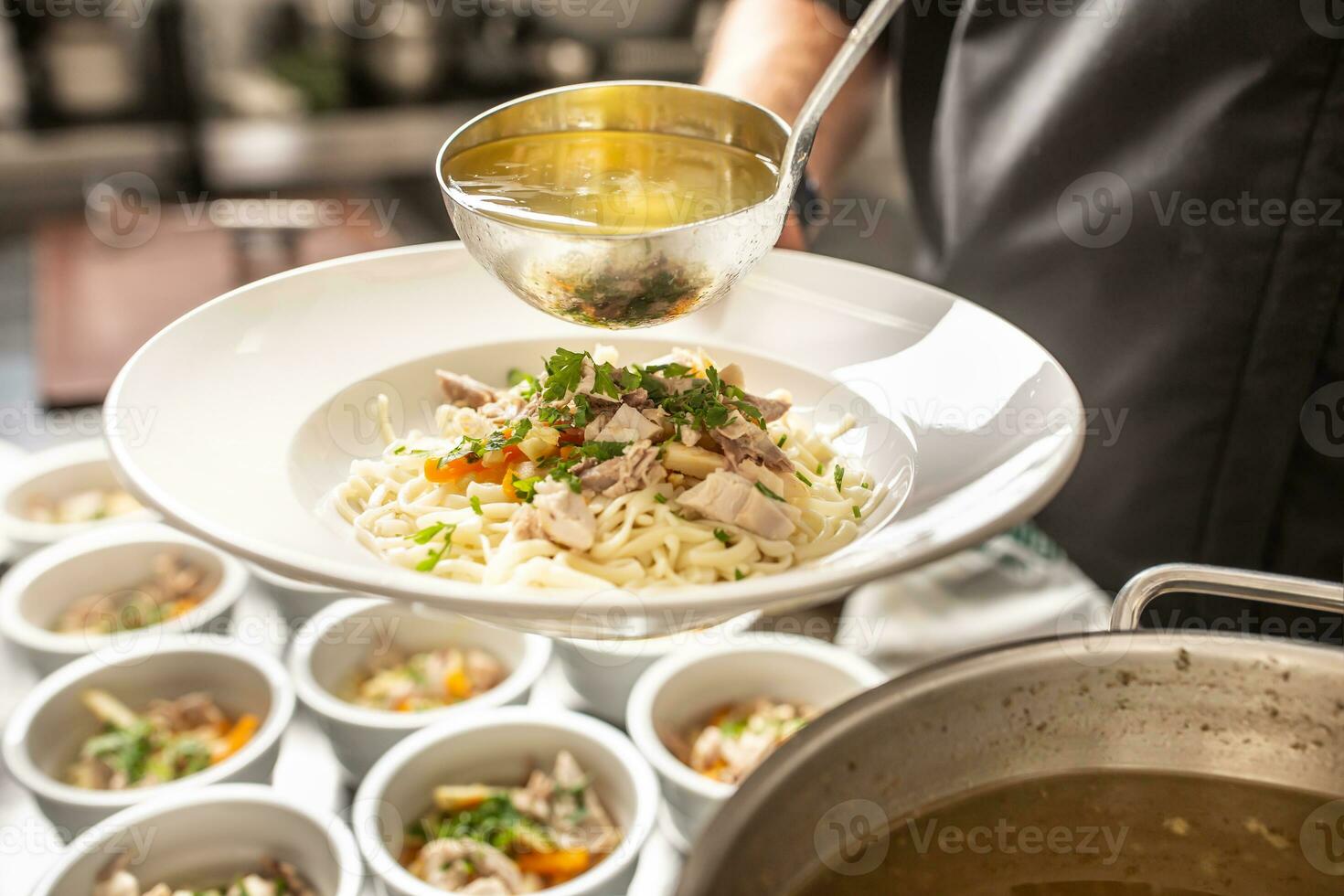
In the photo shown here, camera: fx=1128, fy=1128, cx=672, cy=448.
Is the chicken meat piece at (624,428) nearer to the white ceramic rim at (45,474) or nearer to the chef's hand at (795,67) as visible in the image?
the chef's hand at (795,67)

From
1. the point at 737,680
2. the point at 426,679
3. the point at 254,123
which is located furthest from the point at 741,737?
the point at 254,123

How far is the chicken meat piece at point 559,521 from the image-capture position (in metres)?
1.17

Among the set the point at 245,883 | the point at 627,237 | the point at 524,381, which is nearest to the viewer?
the point at 627,237

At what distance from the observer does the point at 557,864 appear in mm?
1868

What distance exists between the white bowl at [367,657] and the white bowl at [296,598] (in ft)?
0.16

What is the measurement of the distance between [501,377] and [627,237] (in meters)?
0.47

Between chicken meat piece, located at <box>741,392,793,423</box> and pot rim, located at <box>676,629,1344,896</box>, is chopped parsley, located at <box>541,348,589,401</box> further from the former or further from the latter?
pot rim, located at <box>676,629,1344,896</box>

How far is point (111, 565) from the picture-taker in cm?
242

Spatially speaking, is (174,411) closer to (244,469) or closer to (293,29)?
(244,469)

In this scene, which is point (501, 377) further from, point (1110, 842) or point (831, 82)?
point (1110, 842)

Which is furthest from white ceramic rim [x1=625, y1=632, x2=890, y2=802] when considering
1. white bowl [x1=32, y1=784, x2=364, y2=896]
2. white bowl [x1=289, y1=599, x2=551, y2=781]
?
white bowl [x1=32, y1=784, x2=364, y2=896]

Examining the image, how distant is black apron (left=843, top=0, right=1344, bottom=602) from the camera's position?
1651 mm

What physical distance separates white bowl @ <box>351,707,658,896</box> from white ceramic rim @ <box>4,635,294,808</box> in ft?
0.74

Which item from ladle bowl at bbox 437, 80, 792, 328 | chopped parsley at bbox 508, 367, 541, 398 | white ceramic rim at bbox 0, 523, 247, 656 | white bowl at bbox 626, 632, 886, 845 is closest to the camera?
ladle bowl at bbox 437, 80, 792, 328
